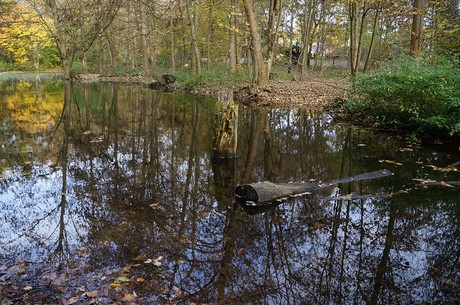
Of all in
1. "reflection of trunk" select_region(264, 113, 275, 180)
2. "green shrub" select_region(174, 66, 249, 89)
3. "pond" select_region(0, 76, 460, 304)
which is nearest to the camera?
"pond" select_region(0, 76, 460, 304)

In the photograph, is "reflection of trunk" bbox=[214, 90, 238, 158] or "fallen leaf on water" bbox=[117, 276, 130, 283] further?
"reflection of trunk" bbox=[214, 90, 238, 158]

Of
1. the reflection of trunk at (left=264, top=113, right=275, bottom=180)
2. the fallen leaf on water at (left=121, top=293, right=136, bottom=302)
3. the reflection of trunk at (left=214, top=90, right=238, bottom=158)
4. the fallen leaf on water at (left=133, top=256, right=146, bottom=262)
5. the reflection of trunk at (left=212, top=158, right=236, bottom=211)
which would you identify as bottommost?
the fallen leaf on water at (left=121, top=293, right=136, bottom=302)

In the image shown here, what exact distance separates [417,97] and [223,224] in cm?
776

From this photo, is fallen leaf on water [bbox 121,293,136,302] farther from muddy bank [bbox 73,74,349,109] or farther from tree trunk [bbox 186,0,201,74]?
tree trunk [bbox 186,0,201,74]

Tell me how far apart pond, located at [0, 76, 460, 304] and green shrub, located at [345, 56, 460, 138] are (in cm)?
74

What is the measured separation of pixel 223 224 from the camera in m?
5.09

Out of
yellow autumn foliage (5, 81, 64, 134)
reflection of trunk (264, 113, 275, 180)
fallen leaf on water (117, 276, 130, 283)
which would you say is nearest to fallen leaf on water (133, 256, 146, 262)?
fallen leaf on water (117, 276, 130, 283)

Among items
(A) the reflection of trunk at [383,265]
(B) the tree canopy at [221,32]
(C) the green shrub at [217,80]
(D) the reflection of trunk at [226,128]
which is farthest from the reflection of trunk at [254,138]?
(C) the green shrub at [217,80]

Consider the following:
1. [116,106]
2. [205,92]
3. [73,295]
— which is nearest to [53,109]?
[116,106]

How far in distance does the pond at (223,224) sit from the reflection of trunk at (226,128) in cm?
38

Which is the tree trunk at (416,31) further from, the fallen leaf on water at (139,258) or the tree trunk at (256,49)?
the fallen leaf on water at (139,258)

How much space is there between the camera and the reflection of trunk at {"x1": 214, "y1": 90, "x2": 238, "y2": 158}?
333 inches

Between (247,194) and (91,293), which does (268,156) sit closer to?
(247,194)

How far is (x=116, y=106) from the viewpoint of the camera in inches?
697
